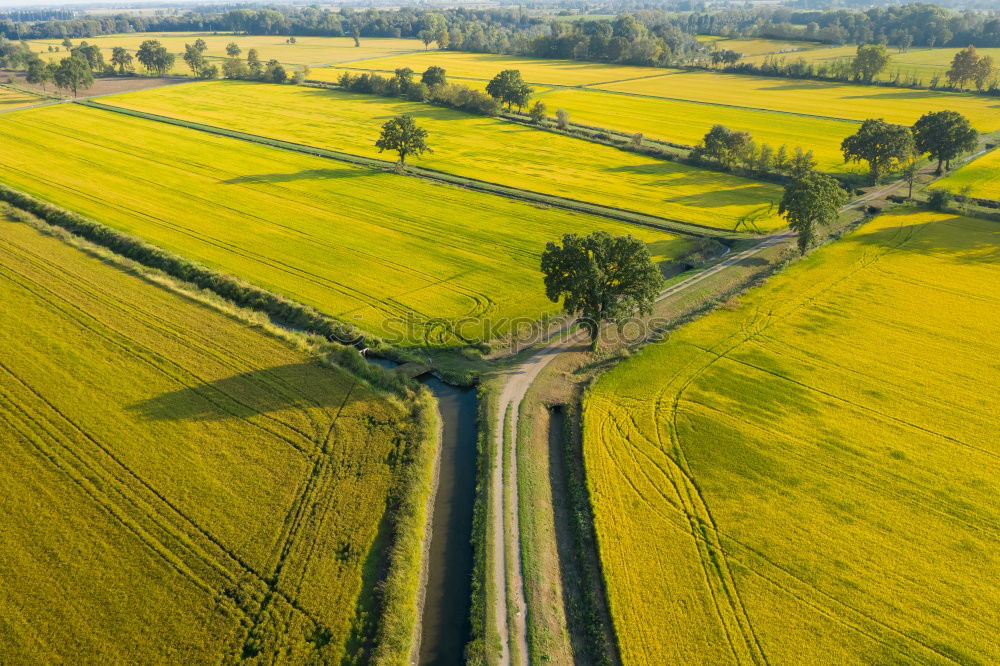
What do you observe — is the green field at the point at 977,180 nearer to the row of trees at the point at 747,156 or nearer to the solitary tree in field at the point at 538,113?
the row of trees at the point at 747,156

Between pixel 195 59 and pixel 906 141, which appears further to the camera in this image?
pixel 195 59

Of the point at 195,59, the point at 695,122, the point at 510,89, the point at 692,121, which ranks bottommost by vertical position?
the point at 695,122

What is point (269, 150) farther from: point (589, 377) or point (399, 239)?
point (589, 377)

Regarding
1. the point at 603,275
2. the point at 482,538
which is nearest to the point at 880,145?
the point at 603,275

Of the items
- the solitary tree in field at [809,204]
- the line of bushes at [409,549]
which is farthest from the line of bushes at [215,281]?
the solitary tree in field at [809,204]

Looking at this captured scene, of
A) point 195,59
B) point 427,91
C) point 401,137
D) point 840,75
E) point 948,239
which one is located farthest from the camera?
point 195,59

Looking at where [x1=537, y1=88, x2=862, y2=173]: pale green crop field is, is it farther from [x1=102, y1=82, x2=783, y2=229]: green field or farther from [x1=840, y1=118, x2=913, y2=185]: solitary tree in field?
[x1=102, y1=82, x2=783, y2=229]: green field

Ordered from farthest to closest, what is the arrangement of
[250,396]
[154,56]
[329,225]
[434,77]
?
1. [154,56]
2. [434,77]
3. [329,225]
4. [250,396]

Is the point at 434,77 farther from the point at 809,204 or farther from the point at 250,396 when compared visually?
the point at 250,396
